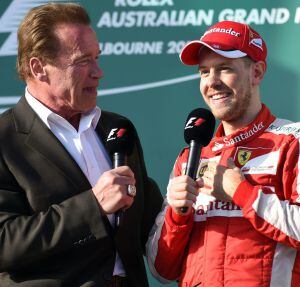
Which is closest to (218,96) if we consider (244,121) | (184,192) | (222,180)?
(244,121)

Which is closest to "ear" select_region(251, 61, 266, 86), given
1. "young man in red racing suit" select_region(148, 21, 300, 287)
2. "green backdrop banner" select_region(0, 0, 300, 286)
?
"young man in red racing suit" select_region(148, 21, 300, 287)

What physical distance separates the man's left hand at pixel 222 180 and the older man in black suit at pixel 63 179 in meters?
0.27

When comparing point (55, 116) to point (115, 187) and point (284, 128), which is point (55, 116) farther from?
point (284, 128)

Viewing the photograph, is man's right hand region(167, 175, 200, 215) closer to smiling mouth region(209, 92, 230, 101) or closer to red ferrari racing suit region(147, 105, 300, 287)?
red ferrari racing suit region(147, 105, 300, 287)

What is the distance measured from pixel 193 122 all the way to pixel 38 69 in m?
0.67

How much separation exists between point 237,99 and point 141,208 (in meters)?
0.58

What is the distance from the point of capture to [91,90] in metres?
3.31

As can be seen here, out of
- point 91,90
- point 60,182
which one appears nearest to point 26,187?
point 60,182

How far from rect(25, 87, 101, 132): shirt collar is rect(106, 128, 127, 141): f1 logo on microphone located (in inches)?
7.7

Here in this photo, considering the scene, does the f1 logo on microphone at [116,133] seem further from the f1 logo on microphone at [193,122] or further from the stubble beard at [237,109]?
the stubble beard at [237,109]

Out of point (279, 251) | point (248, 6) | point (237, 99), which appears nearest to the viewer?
point (279, 251)

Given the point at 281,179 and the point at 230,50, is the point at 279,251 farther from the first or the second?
the point at 230,50

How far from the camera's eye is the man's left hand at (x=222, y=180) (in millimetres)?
2965

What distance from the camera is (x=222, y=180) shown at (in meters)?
2.99
